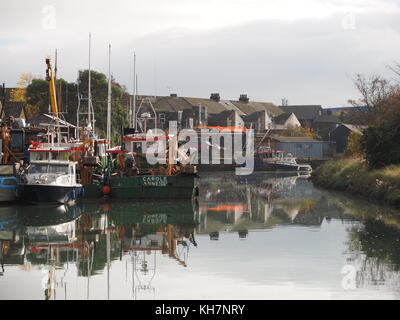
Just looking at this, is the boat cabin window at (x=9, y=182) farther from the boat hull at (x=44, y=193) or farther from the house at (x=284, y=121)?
the house at (x=284, y=121)

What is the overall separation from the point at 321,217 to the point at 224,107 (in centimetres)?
9079

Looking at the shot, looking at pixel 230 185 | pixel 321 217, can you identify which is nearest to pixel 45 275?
pixel 321 217

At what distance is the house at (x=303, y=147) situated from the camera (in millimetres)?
98125

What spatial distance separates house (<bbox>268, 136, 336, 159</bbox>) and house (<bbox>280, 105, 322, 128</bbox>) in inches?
1489

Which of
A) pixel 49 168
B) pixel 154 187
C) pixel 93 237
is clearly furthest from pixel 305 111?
pixel 93 237

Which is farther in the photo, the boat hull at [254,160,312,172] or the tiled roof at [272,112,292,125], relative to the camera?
the tiled roof at [272,112,292,125]

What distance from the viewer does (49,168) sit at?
119 feet

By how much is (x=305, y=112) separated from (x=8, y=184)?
112007 mm

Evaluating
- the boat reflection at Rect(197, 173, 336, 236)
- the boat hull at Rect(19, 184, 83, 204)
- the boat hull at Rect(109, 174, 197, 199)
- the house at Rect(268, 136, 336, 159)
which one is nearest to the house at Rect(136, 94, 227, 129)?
the house at Rect(268, 136, 336, 159)

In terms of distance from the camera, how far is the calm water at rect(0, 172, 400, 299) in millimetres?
17219

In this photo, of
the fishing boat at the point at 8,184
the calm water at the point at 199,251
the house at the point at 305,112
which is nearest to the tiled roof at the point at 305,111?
the house at the point at 305,112

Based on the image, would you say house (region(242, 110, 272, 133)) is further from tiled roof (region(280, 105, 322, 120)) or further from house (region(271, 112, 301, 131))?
tiled roof (region(280, 105, 322, 120))
